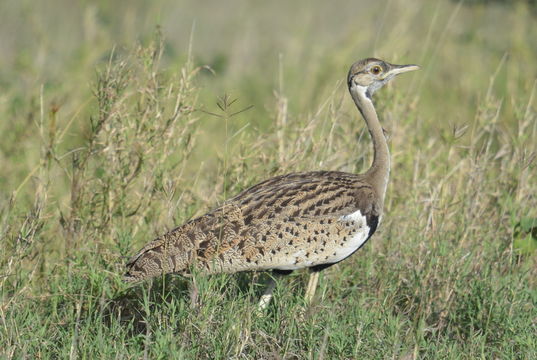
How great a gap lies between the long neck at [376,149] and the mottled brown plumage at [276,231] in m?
0.09

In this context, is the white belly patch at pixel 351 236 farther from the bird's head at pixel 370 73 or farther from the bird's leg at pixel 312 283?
the bird's head at pixel 370 73

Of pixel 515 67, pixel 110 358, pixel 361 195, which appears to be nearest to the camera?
pixel 110 358

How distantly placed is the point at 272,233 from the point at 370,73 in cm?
119

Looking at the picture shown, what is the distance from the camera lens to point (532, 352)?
3.46 m

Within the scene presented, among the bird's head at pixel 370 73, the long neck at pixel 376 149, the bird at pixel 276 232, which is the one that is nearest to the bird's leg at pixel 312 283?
the bird at pixel 276 232

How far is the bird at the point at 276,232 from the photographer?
12.4 feet

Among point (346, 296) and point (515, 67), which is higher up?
point (515, 67)

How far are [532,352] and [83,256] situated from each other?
2.29m

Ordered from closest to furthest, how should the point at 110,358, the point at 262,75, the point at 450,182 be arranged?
1. the point at 110,358
2. the point at 450,182
3. the point at 262,75

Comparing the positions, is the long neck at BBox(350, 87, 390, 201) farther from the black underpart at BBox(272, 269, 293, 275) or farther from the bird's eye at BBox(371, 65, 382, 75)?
the black underpart at BBox(272, 269, 293, 275)

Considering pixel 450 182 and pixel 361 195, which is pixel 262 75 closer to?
pixel 450 182

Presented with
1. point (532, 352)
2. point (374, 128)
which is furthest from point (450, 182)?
point (532, 352)

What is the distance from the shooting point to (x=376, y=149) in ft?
14.6

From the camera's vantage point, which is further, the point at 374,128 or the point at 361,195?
the point at 374,128
